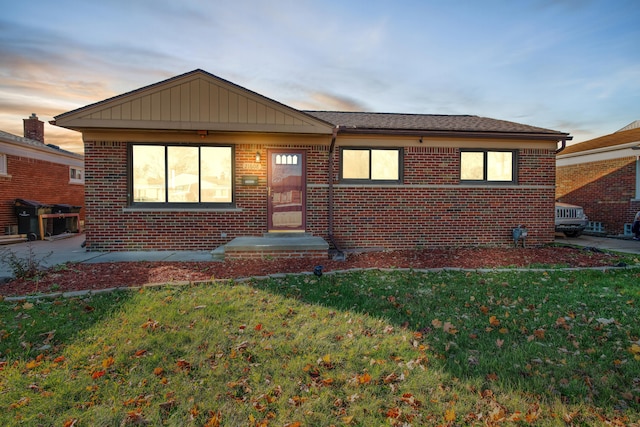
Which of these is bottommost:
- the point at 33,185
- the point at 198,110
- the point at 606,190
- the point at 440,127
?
the point at 606,190

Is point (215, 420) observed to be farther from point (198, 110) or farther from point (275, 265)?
point (198, 110)

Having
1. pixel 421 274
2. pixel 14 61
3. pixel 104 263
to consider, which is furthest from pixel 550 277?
pixel 14 61

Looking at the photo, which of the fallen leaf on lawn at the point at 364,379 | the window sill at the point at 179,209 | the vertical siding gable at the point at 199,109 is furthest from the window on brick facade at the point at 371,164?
the fallen leaf on lawn at the point at 364,379

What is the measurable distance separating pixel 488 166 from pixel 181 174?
8722 millimetres

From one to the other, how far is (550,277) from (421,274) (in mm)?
2377

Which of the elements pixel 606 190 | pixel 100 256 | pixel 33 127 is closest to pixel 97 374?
pixel 100 256

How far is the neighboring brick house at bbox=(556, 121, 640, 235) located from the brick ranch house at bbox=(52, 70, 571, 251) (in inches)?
263

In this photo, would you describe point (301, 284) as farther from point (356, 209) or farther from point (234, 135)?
point (234, 135)

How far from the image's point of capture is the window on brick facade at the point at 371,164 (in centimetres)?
967

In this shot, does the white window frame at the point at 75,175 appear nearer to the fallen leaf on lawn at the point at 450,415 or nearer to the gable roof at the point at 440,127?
the gable roof at the point at 440,127

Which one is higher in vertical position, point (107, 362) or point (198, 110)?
point (198, 110)

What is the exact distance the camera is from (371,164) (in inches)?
383

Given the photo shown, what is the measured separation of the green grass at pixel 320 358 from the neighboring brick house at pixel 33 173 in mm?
11092

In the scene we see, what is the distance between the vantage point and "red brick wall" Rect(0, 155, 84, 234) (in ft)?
42.0
